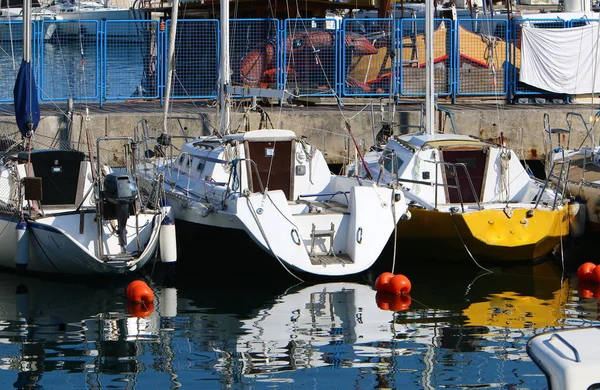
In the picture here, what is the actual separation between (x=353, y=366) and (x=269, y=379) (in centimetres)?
89

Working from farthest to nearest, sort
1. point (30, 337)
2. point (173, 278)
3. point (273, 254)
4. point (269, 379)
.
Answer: point (173, 278) < point (273, 254) < point (30, 337) < point (269, 379)

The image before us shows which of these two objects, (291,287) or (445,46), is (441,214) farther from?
(445,46)

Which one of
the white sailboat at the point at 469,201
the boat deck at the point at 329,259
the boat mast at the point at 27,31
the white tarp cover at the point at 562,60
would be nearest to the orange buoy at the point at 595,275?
the white sailboat at the point at 469,201

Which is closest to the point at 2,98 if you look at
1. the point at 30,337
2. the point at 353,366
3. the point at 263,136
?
the point at 263,136

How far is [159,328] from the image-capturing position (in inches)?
485

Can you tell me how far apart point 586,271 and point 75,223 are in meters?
6.72

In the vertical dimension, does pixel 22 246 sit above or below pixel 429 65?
below

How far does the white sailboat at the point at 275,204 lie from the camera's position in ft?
47.3

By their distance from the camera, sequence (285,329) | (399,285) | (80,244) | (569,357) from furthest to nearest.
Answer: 1. (80,244)
2. (399,285)
3. (285,329)
4. (569,357)

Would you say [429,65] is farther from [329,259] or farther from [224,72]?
[329,259]

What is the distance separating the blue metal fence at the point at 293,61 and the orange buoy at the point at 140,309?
8.49 m

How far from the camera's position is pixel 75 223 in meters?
14.5

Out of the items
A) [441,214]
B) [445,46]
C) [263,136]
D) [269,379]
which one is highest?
[445,46]

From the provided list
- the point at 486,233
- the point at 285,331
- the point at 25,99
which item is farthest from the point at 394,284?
the point at 25,99
